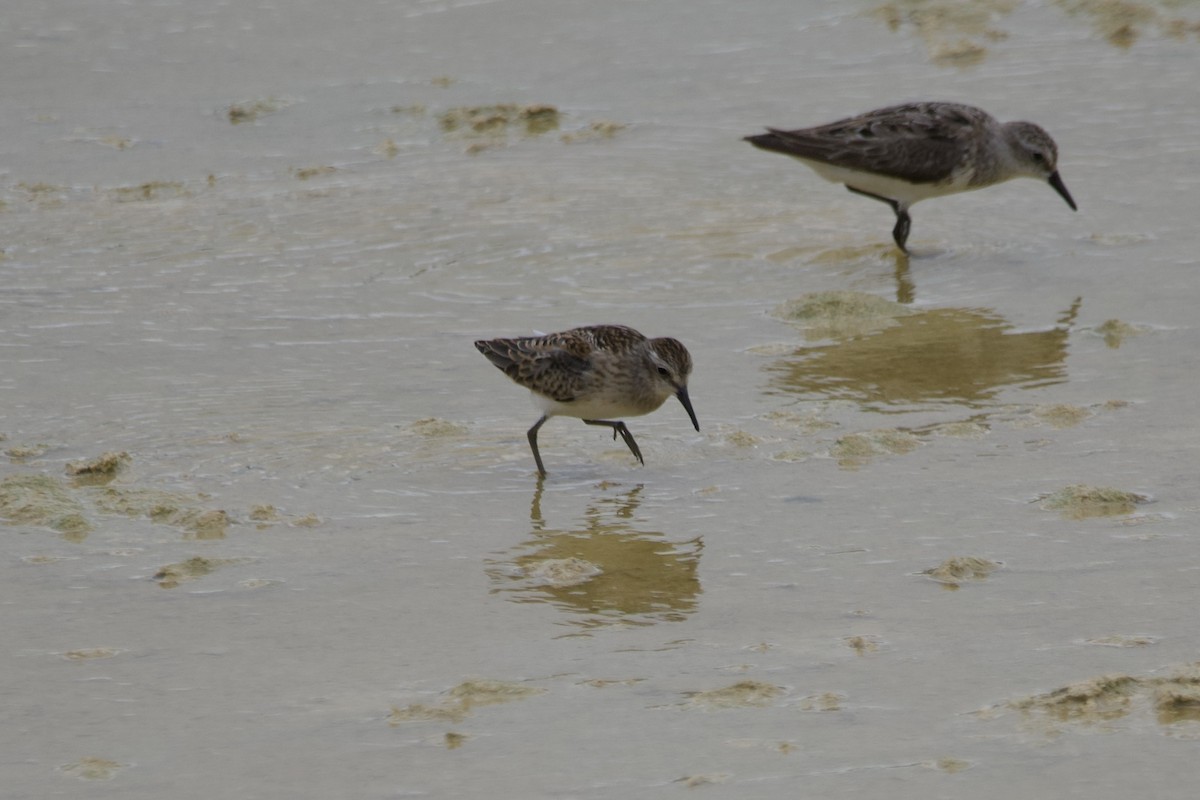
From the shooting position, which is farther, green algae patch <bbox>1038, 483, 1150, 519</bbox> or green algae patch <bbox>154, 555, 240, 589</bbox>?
green algae patch <bbox>1038, 483, 1150, 519</bbox>

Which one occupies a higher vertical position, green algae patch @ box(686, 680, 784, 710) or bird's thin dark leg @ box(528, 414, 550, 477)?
bird's thin dark leg @ box(528, 414, 550, 477)

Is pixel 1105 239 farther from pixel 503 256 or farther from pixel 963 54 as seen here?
pixel 963 54

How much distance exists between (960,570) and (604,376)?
187cm

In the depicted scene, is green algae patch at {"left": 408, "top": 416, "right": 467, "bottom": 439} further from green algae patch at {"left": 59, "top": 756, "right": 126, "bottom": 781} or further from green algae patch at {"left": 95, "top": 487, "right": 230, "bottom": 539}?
green algae patch at {"left": 59, "top": 756, "right": 126, "bottom": 781}

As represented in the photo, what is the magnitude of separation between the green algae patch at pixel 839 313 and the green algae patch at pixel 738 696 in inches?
163

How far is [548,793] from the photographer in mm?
4414

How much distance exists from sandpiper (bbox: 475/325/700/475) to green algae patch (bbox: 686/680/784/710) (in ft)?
7.19

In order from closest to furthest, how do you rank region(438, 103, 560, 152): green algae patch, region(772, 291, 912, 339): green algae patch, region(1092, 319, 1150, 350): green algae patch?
region(1092, 319, 1150, 350): green algae patch < region(772, 291, 912, 339): green algae patch < region(438, 103, 560, 152): green algae patch

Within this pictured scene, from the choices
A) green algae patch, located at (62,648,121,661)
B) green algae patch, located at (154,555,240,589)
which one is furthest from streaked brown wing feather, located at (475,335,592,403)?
→ green algae patch, located at (62,648,121,661)

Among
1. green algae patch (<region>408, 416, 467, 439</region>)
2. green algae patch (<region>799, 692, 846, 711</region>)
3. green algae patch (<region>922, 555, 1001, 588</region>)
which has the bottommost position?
green algae patch (<region>799, 692, 846, 711</region>)

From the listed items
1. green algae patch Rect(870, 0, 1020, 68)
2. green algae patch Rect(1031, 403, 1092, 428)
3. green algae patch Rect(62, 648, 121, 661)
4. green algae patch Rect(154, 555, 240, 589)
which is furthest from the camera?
green algae patch Rect(870, 0, 1020, 68)

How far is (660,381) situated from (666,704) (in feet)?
7.90

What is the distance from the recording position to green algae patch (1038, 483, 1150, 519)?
20.6ft

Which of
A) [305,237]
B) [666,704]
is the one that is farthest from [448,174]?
[666,704]
